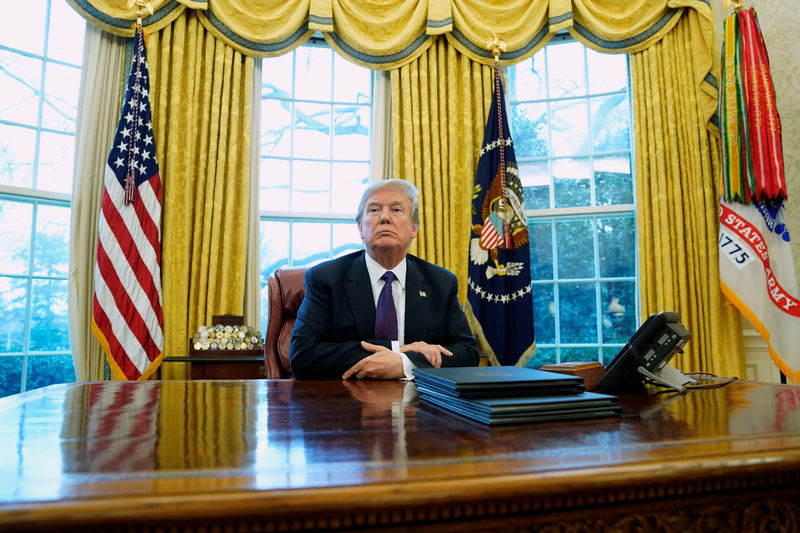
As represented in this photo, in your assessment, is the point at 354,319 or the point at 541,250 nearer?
the point at 354,319

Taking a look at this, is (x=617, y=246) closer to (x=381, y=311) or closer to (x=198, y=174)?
(x=381, y=311)

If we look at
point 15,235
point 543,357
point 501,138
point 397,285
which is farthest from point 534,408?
point 15,235

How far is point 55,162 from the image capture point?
3.32m

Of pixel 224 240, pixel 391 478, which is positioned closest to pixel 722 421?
pixel 391 478

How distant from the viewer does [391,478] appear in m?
0.50

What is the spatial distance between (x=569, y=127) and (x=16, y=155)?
3905 millimetres

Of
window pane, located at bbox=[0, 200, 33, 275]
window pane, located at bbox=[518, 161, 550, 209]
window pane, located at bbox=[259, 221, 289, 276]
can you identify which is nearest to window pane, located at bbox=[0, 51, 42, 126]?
window pane, located at bbox=[0, 200, 33, 275]

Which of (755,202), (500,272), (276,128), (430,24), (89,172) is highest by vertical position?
(430,24)

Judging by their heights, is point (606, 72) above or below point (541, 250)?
above

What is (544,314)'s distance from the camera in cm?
394

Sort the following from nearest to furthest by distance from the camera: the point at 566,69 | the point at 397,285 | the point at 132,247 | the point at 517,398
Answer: the point at 517,398
the point at 397,285
the point at 132,247
the point at 566,69

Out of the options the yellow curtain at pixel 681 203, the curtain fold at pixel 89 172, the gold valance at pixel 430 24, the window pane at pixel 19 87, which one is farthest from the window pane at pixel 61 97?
the yellow curtain at pixel 681 203

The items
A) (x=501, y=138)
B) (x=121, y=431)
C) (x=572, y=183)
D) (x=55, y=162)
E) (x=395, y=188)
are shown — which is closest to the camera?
(x=121, y=431)

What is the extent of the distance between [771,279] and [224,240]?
137 inches
